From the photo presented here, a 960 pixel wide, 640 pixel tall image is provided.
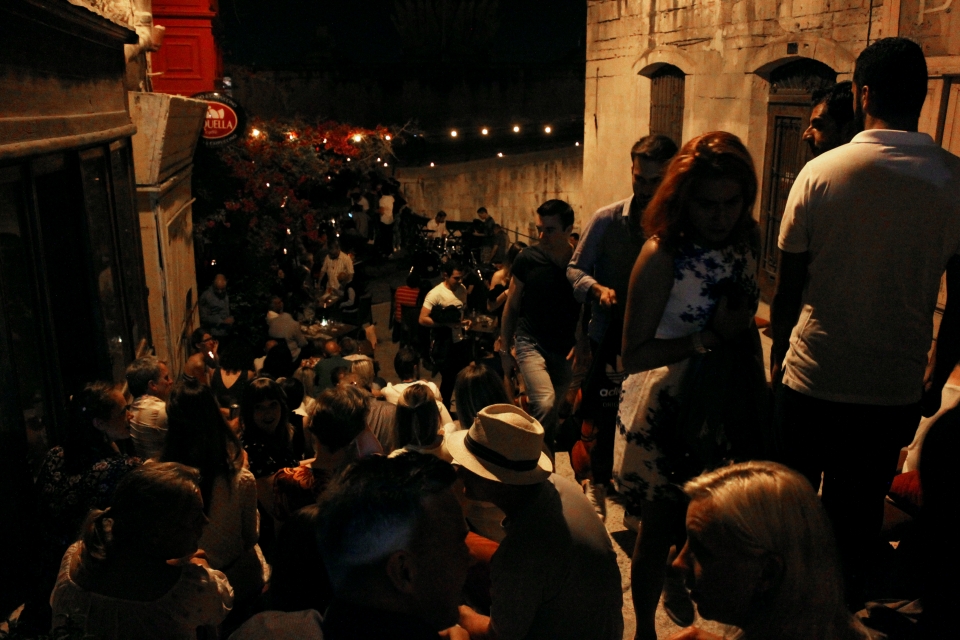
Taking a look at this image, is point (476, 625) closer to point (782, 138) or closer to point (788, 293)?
point (788, 293)

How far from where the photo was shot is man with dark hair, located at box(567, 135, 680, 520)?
145 inches

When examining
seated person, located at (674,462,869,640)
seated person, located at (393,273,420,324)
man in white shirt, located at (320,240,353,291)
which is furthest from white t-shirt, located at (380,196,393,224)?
seated person, located at (674,462,869,640)

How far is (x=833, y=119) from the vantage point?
3.65 m

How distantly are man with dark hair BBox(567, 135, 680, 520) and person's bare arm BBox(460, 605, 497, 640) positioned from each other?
1.16 metres

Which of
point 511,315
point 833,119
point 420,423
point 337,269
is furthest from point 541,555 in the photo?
point 337,269

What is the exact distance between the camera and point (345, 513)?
6.38ft

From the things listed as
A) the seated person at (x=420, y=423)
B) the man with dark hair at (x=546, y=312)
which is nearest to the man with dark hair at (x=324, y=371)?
the man with dark hair at (x=546, y=312)

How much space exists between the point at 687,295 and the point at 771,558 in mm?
1124

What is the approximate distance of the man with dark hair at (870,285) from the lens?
2.52 meters

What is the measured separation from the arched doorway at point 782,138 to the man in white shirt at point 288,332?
5.18m

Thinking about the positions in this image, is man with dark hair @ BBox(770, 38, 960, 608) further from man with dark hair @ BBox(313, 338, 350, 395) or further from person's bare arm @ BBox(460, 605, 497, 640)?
man with dark hair @ BBox(313, 338, 350, 395)

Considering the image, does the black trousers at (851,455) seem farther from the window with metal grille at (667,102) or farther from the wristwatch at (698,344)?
the window with metal grille at (667,102)

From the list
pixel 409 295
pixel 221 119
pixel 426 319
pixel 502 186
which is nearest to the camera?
pixel 426 319

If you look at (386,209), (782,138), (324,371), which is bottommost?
(386,209)
